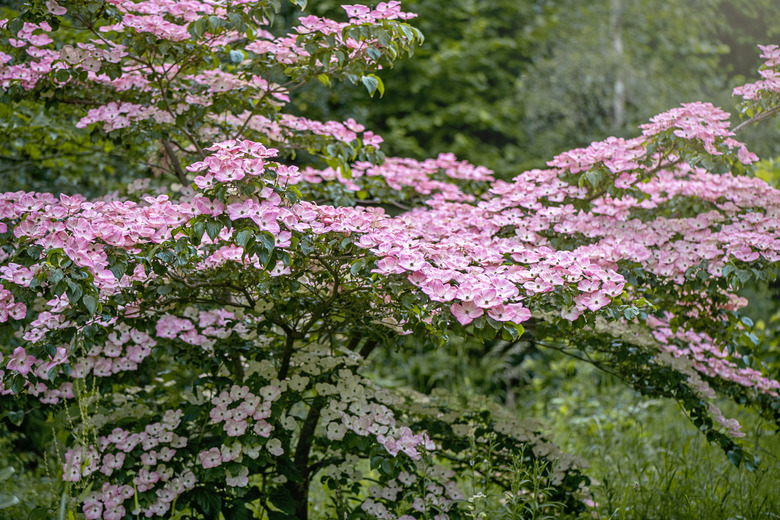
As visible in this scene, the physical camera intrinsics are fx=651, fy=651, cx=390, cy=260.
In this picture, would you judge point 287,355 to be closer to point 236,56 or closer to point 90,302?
point 90,302

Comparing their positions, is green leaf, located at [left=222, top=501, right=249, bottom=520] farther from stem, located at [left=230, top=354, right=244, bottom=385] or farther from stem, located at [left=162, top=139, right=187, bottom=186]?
stem, located at [left=162, top=139, right=187, bottom=186]

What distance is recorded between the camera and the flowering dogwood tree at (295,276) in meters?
1.64

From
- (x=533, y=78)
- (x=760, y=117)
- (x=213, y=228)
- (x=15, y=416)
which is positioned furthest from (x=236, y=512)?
(x=533, y=78)

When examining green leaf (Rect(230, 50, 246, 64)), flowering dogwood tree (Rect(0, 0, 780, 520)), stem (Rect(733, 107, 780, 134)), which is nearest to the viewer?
flowering dogwood tree (Rect(0, 0, 780, 520))

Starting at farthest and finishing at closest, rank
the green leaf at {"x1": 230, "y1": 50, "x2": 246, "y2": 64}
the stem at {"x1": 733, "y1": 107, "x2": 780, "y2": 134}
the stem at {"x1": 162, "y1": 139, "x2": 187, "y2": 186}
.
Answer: the stem at {"x1": 162, "y1": 139, "x2": 187, "y2": 186} → the stem at {"x1": 733, "y1": 107, "x2": 780, "y2": 134} → the green leaf at {"x1": 230, "y1": 50, "x2": 246, "y2": 64}

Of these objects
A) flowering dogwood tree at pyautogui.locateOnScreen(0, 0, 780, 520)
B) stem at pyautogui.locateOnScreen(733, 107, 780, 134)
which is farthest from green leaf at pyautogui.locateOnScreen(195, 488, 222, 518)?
stem at pyautogui.locateOnScreen(733, 107, 780, 134)

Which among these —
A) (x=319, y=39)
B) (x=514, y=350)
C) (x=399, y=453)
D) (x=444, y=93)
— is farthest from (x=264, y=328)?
(x=444, y=93)

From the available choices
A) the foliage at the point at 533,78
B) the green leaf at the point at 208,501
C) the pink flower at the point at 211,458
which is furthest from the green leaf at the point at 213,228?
the foliage at the point at 533,78

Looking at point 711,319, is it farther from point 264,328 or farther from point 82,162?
point 82,162

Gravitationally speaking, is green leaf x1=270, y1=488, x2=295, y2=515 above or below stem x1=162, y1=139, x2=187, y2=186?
below

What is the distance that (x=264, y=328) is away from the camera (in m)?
2.29

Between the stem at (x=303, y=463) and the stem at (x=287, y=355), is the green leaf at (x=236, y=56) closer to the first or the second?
the stem at (x=287, y=355)

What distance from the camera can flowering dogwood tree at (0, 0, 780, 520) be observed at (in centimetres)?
164

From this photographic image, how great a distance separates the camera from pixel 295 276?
1.81 metres
